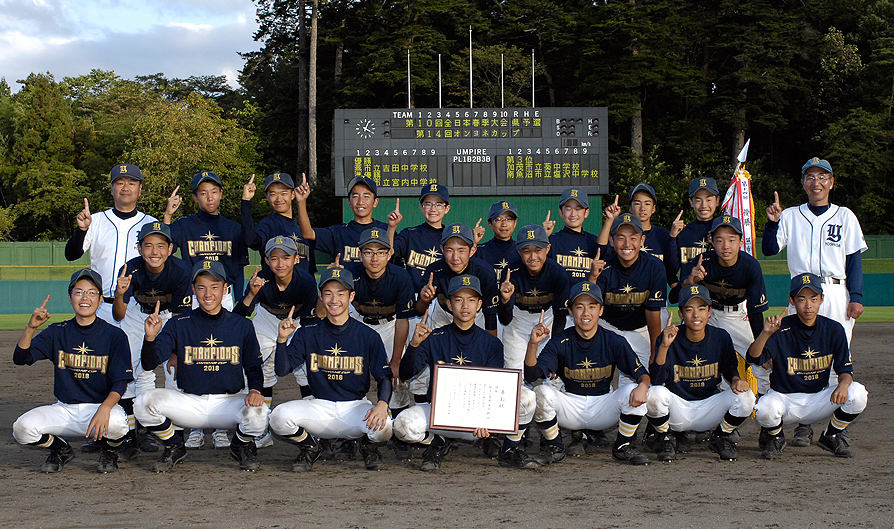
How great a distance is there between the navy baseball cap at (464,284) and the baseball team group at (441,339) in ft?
0.08

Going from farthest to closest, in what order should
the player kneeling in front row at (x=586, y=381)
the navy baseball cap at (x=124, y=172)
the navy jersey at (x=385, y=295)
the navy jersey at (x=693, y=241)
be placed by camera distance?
the navy jersey at (x=693, y=241) < the navy baseball cap at (x=124, y=172) < the navy jersey at (x=385, y=295) < the player kneeling in front row at (x=586, y=381)

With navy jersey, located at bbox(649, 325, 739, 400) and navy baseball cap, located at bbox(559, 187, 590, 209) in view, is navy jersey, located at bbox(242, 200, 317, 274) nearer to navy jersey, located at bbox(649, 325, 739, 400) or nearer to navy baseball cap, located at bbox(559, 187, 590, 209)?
navy baseball cap, located at bbox(559, 187, 590, 209)

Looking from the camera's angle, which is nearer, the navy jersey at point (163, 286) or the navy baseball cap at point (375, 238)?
the navy baseball cap at point (375, 238)

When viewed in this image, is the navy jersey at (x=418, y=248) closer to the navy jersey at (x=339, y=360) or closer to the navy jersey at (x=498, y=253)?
the navy jersey at (x=498, y=253)

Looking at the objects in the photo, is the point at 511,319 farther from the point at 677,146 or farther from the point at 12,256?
the point at 677,146

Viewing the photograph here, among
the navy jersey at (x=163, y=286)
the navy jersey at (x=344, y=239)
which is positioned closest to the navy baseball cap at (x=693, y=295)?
the navy jersey at (x=344, y=239)

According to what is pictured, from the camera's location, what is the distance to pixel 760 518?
447cm

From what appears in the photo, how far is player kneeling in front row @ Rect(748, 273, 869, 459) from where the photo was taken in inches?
240

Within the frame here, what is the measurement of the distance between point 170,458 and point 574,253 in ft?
13.0

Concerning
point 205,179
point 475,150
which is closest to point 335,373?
point 205,179

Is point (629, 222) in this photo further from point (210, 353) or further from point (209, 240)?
point (209, 240)

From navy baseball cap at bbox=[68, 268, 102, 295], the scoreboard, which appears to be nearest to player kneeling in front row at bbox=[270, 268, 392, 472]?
navy baseball cap at bbox=[68, 268, 102, 295]

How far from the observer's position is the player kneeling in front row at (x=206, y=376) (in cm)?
576

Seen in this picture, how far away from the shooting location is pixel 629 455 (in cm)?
590
